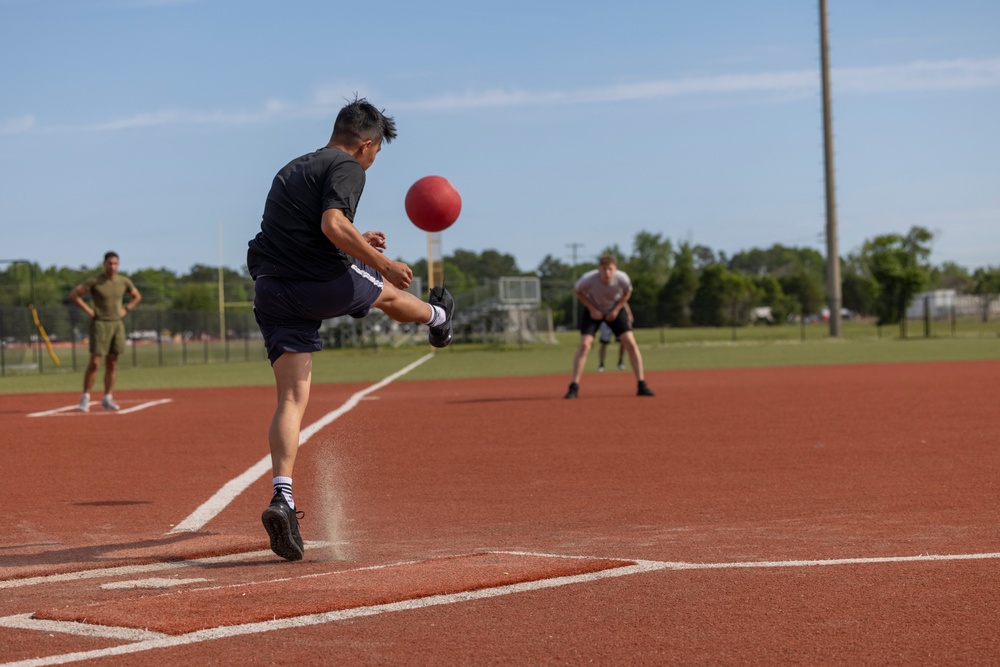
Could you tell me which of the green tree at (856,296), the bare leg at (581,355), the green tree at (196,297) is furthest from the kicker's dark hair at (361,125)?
the green tree at (856,296)

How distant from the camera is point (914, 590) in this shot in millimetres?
4746

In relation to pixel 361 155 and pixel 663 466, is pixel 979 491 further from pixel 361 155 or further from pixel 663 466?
pixel 361 155

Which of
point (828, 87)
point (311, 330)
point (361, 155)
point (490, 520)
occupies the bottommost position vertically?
point (490, 520)

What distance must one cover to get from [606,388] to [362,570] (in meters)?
13.5

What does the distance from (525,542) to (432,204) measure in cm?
236

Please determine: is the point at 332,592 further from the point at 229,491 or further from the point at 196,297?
the point at 196,297

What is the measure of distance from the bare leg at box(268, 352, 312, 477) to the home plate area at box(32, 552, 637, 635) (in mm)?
993

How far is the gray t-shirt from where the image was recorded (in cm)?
1658

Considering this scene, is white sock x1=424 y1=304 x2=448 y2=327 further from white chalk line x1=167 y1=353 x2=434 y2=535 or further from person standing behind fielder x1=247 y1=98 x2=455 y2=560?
white chalk line x1=167 y1=353 x2=434 y2=535

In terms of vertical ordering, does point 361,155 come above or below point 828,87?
below

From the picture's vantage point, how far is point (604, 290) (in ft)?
54.4

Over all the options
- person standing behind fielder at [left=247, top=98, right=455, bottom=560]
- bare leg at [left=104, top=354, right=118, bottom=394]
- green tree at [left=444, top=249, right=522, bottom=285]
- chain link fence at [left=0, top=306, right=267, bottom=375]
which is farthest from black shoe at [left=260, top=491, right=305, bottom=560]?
green tree at [left=444, top=249, right=522, bottom=285]

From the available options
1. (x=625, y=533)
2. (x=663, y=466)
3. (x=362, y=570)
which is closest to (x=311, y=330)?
(x=362, y=570)

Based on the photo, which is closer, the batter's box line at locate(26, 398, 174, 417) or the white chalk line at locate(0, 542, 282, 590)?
the white chalk line at locate(0, 542, 282, 590)
